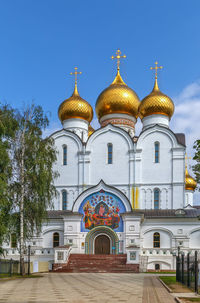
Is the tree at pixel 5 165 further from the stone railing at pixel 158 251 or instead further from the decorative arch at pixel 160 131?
the decorative arch at pixel 160 131

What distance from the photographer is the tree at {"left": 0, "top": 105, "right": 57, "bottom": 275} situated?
59.4 feet

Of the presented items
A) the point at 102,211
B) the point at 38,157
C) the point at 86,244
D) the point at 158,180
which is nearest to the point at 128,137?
the point at 158,180

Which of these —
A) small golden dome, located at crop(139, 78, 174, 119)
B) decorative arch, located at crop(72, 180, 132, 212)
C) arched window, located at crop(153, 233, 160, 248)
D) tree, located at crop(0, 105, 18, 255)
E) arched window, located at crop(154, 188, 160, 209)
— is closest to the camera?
tree, located at crop(0, 105, 18, 255)

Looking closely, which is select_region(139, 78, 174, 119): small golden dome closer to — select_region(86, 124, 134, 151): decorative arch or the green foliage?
select_region(86, 124, 134, 151): decorative arch

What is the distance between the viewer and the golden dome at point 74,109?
3098cm

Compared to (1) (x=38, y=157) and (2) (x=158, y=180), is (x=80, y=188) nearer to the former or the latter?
(2) (x=158, y=180)

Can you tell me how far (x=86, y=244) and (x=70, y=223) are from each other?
5.43ft

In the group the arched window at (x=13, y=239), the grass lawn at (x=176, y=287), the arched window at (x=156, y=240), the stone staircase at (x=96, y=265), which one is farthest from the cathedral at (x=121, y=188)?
the grass lawn at (x=176, y=287)

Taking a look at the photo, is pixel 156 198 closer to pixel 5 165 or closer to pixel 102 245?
pixel 102 245

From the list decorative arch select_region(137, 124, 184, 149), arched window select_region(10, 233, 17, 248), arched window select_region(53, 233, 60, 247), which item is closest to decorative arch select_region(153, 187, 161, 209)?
decorative arch select_region(137, 124, 184, 149)

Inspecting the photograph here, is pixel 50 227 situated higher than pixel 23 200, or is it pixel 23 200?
pixel 23 200

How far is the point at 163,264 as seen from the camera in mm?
24625

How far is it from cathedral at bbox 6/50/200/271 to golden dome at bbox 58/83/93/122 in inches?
3.1

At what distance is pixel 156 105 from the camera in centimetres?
2967
